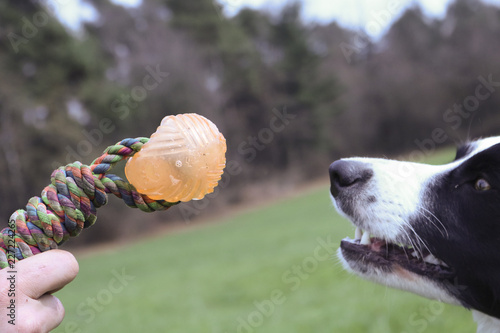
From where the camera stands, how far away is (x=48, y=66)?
700 inches

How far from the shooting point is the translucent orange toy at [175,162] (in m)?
1.32

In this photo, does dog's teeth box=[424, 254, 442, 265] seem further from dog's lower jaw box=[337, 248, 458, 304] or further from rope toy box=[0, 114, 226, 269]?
rope toy box=[0, 114, 226, 269]

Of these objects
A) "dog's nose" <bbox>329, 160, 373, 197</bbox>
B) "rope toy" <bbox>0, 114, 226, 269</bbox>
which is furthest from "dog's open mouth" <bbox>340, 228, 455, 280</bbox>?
"rope toy" <bbox>0, 114, 226, 269</bbox>

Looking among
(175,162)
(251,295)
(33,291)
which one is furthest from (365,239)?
(251,295)

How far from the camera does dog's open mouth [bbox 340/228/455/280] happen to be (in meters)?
2.21

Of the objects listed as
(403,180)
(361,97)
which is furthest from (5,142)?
(361,97)

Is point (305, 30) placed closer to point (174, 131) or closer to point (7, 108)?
point (7, 108)

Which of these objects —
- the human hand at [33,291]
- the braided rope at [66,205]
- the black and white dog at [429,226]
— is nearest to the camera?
the human hand at [33,291]

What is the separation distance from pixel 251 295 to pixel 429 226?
456 cm

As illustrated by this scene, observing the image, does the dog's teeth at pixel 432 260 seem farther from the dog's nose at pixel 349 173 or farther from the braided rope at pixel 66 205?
the braided rope at pixel 66 205

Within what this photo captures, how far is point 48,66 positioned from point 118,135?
3638 mm

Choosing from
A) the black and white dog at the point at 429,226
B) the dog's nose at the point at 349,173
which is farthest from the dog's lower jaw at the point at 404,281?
the dog's nose at the point at 349,173

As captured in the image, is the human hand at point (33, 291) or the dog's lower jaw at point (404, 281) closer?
the human hand at point (33, 291)

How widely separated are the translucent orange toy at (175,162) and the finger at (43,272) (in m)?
0.30
